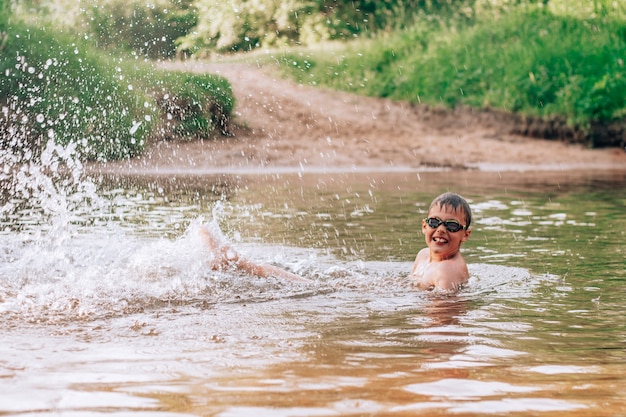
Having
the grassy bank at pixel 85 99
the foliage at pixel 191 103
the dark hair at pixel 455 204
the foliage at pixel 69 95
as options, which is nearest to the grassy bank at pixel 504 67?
the foliage at pixel 191 103

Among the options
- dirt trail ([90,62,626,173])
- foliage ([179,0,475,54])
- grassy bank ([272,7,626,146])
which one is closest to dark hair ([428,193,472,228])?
dirt trail ([90,62,626,173])

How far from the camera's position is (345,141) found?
62.0ft

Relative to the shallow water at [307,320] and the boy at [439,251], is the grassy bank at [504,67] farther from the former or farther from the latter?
the boy at [439,251]

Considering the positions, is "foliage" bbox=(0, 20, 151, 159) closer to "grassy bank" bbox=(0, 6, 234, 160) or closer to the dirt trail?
"grassy bank" bbox=(0, 6, 234, 160)

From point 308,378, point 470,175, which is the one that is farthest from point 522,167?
point 308,378

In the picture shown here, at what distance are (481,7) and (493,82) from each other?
4.71 m

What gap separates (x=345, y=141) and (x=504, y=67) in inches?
191

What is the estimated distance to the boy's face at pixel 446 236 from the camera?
22.6 ft

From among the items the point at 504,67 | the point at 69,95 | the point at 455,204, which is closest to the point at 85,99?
the point at 69,95

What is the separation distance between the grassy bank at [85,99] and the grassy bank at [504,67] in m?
4.69

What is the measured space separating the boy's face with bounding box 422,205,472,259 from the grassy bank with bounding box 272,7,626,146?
1341cm

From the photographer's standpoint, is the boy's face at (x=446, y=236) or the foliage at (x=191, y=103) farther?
the foliage at (x=191, y=103)

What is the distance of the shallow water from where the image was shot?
3860 mm

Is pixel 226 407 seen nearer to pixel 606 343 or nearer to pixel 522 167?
pixel 606 343
